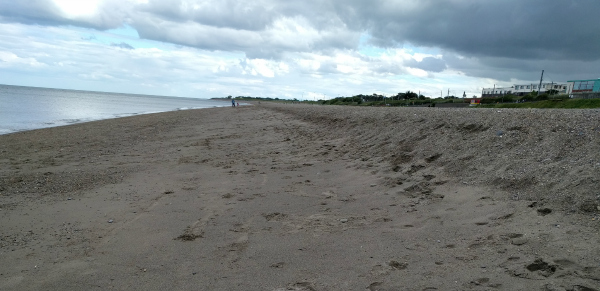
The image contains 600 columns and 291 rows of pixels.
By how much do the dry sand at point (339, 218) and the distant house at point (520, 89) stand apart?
70.5 metres

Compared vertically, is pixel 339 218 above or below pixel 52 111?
above

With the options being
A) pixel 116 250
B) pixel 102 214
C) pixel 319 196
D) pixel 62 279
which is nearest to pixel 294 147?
pixel 319 196

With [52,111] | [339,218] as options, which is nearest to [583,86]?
[339,218]

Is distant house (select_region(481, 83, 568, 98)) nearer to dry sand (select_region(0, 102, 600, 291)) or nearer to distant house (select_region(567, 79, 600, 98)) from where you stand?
distant house (select_region(567, 79, 600, 98))

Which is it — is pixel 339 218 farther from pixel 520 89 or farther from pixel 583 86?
pixel 520 89

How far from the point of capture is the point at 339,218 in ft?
17.6

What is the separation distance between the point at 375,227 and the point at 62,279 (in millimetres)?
3708

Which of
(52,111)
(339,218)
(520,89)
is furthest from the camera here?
(520,89)

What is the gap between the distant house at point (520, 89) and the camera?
66938 mm

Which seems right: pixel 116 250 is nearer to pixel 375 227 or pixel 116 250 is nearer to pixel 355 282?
pixel 355 282

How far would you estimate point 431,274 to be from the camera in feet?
11.5

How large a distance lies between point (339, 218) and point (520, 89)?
8346 centimetres

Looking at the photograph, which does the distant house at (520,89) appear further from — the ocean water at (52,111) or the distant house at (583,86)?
the ocean water at (52,111)

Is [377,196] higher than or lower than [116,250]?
higher
